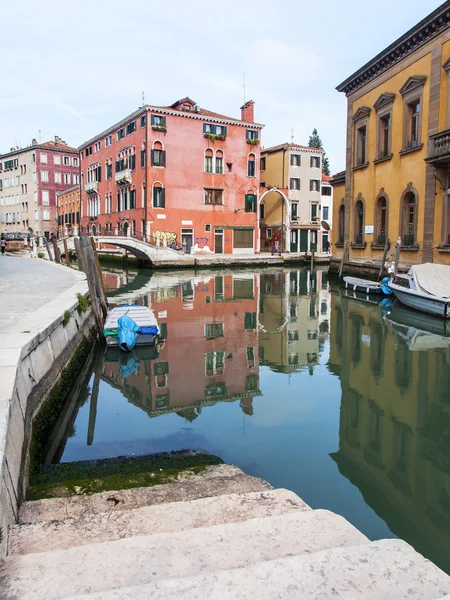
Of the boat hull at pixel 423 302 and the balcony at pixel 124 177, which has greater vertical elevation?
the balcony at pixel 124 177

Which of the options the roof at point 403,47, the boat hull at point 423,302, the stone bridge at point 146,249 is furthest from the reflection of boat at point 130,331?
the stone bridge at point 146,249

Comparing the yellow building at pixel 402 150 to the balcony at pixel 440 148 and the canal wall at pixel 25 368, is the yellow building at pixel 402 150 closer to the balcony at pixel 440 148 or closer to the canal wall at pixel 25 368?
the balcony at pixel 440 148

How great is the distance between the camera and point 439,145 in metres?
17.8

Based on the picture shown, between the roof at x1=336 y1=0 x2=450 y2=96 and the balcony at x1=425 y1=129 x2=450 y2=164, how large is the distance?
144 inches

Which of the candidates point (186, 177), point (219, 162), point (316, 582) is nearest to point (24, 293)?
point (316, 582)

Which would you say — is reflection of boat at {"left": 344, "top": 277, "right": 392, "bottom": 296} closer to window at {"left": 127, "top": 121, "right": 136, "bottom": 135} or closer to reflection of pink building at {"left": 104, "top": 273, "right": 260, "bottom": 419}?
reflection of pink building at {"left": 104, "top": 273, "right": 260, "bottom": 419}

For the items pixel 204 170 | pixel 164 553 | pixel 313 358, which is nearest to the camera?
pixel 164 553

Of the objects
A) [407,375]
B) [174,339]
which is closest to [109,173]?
[174,339]

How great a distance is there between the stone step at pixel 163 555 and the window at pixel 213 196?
39980mm

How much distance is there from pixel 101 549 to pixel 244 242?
41585 millimetres

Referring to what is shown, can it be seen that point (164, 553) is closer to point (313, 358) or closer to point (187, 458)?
point (187, 458)

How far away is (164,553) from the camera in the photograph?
2.36 m

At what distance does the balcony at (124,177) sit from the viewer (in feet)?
136

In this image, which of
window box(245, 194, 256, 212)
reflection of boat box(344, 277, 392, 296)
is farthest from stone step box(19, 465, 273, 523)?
window box(245, 194, 256, 212)
